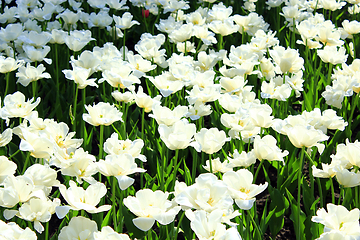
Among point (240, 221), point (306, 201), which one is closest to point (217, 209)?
point (240, 221)

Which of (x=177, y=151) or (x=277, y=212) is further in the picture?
(x=277, y=212)

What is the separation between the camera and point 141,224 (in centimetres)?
121

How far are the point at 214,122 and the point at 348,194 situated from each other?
924 millimetres

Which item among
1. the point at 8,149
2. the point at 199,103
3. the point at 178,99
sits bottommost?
the point at 8,149

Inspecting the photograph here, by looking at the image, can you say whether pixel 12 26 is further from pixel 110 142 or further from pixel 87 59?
pixel 110 142

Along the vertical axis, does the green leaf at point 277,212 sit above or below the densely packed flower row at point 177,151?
below

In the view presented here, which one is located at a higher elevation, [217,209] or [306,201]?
[217,209]

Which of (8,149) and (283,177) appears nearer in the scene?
(283,177)

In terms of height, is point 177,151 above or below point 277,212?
above

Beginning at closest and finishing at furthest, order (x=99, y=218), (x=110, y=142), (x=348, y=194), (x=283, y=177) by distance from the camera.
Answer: (x=110, y=142) < (x=99, y=218) < (x=348, y=194) < (x=283, y=177)

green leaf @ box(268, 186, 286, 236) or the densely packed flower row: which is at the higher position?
the densely packed flower row

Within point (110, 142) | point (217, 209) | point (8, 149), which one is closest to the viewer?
point (217, 209)

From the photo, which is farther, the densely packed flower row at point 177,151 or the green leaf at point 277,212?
the green leaf at point 277,212

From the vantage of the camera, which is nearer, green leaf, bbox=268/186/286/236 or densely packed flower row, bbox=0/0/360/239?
densely packed flower row, bbox=0/0/360/239
